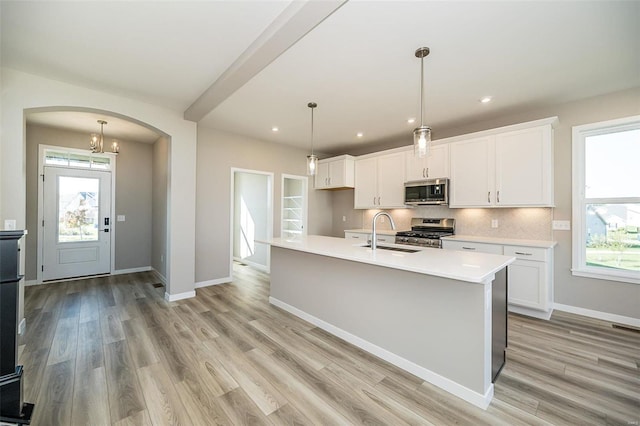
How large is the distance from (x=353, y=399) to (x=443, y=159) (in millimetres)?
3653

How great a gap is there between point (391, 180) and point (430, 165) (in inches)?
30.0

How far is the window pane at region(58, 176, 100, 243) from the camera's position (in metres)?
4.73

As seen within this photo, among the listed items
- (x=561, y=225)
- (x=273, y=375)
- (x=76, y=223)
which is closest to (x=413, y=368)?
(x=273, y=375)

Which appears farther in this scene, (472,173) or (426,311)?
(472,173)

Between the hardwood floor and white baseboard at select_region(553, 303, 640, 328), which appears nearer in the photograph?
the hardwood floor

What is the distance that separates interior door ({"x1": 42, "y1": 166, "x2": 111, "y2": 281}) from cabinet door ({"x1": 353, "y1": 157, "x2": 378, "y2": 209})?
16.4ft

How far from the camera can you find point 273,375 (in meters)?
2.09

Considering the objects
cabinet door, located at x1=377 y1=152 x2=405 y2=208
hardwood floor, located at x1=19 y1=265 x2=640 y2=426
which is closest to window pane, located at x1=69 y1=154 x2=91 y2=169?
hardwood floor, located at x1=19 y1=265 x2=640 y2=426

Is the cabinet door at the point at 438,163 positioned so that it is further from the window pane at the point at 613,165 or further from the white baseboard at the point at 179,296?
the white baseboard at the point at 179,296

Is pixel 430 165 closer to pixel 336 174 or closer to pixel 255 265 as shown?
pixel 336 174

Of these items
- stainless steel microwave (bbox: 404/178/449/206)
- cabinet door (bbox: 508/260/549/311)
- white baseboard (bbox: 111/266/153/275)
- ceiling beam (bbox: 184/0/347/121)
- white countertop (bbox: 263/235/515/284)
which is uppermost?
ceiling beam (bbox: 184/0/347/121)

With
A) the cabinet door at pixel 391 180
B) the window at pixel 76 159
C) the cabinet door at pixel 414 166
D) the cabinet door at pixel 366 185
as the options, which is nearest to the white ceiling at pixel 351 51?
the cabinet door at pixel 414 166

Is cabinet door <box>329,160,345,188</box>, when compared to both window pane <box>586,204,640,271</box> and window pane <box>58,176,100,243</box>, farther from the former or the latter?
window pane <box>58,176,100,243</box>

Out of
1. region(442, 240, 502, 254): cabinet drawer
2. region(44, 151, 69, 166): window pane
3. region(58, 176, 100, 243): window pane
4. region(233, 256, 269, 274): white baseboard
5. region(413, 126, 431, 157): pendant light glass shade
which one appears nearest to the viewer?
region(413, 126, 431, 157): pendant light glass shade
